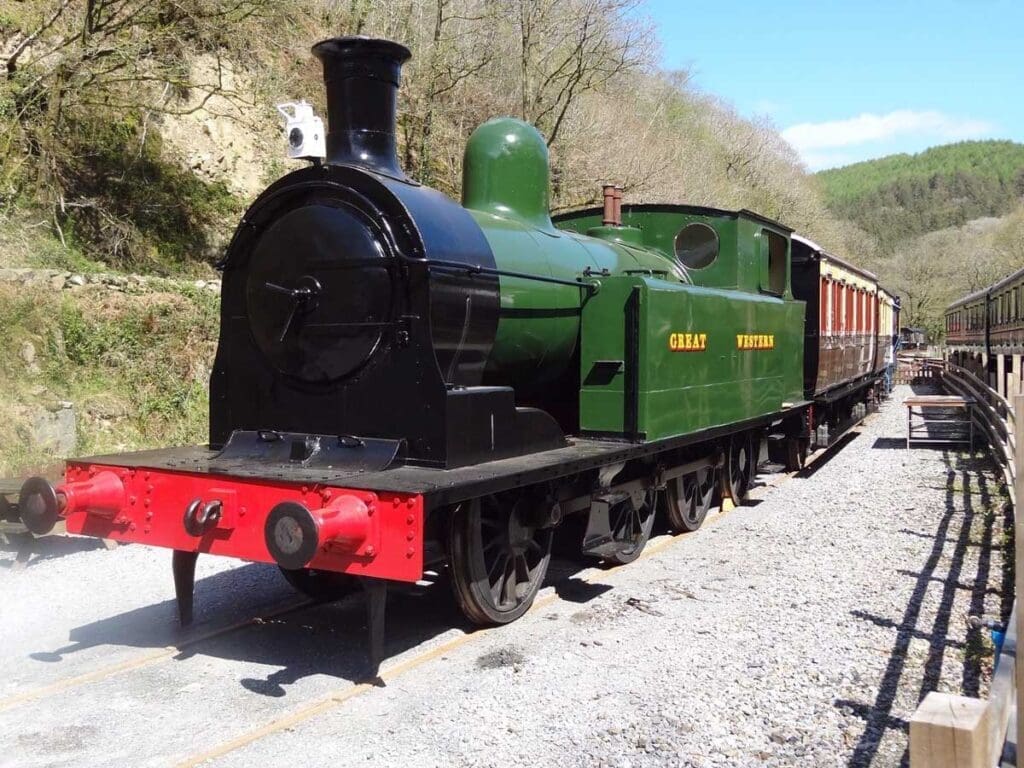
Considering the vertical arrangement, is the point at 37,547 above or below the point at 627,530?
below

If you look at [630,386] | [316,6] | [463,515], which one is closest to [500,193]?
[630,386]

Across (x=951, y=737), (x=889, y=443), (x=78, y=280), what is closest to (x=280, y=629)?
(x=951, y=737)

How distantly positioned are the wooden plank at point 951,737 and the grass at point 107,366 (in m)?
8.38

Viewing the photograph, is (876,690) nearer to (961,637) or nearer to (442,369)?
(961,637)

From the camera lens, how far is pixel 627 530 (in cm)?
643

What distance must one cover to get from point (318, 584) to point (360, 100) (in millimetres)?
2942

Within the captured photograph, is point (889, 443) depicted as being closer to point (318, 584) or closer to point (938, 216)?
Answer: point (318, 584)

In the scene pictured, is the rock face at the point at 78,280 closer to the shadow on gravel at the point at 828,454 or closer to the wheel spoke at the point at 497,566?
the wheel spoke at the point at 497,566

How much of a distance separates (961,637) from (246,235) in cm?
452

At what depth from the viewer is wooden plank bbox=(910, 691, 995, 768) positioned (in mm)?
1631

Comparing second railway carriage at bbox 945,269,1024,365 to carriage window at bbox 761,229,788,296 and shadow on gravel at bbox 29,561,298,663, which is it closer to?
carriage window at bbox 761,229,788,296

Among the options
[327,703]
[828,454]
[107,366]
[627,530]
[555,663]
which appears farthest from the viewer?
[828,454]

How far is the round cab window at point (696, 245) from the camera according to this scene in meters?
8.02

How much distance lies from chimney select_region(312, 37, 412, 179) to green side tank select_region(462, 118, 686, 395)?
76cm
